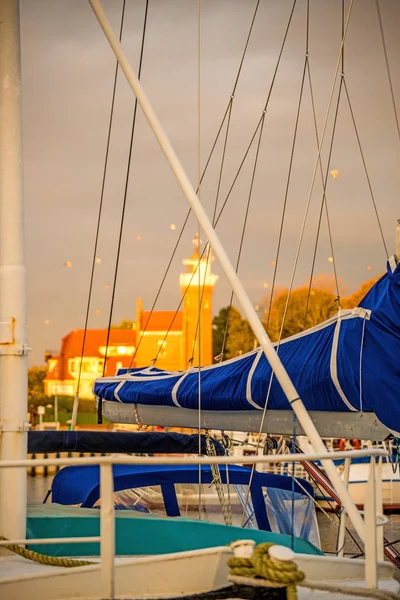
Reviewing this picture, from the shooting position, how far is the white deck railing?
5219mm

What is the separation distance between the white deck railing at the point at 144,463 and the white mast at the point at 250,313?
0.58ft

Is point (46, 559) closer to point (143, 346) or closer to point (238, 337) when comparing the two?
point (238, 337)

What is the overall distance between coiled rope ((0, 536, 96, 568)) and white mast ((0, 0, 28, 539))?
30 centimetres

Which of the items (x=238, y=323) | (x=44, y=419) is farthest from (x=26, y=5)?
(x=44, y=419)

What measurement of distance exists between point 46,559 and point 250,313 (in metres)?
2.38

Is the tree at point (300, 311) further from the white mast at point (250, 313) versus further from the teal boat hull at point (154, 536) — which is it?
the teal boat hull at point (154, 536)

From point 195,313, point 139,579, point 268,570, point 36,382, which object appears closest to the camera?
point 268,570

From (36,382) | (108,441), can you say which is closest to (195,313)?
(36,382)

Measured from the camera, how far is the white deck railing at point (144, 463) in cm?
522

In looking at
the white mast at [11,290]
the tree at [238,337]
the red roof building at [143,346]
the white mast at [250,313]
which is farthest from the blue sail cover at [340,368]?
the red roof building at [143,346]

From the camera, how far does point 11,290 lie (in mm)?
6797

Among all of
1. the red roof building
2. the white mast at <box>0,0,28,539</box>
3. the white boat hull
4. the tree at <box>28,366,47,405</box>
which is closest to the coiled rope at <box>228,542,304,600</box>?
the white boat hull

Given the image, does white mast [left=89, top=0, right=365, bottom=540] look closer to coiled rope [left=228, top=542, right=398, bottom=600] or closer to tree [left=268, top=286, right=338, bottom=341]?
coiled rope [left=228, top=542, right=398, bottom=600]

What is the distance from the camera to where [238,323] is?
7781 cm
